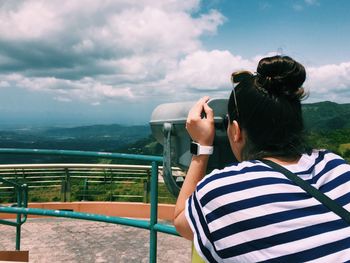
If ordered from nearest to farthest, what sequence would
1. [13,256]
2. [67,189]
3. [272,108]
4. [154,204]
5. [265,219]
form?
[265,219] < [272,108] < [154,204] < [13,256] < [67,189]

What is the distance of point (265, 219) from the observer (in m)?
0.97

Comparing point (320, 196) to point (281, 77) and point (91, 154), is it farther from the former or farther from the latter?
point (91, 154)

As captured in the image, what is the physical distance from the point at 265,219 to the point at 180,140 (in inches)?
24.3

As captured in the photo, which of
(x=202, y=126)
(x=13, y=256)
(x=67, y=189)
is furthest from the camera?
(x=67, y=189)

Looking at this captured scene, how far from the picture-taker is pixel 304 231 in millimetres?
960

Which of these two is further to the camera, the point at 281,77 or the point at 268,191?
the point at 281,77

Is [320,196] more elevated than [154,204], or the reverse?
[320,196]

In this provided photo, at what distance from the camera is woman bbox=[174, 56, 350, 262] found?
963 mm

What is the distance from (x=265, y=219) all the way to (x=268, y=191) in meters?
0.06

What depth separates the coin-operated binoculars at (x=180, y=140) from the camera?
1.43m

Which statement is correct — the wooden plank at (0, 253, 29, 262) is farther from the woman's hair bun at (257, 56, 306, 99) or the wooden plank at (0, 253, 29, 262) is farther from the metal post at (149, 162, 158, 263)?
the woman's hair bun at (257, 56, 306, 99)

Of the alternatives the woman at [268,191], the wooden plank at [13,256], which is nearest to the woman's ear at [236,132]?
the woman at [268,191]

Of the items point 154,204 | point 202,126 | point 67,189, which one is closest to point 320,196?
point 202,126

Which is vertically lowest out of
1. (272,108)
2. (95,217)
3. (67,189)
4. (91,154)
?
(67,189)
